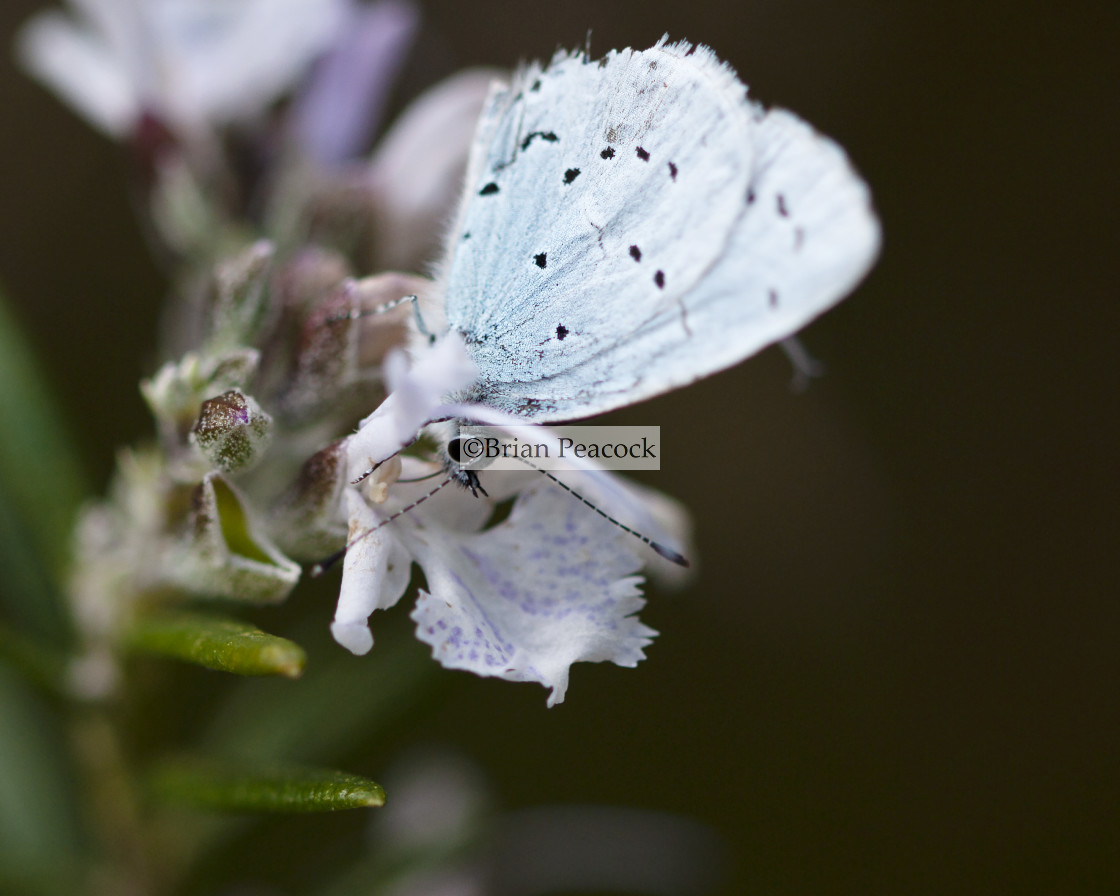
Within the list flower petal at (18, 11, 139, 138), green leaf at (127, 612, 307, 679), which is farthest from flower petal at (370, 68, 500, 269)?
green leaf at (127, 612, 307, 679)

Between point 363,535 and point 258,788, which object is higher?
point 363,535

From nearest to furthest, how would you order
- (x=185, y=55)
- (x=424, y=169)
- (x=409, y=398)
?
(x=409, y=398)
(x=424, y=169)
(x=185, y=55)

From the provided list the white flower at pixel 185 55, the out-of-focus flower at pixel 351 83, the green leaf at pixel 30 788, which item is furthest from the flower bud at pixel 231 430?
the green leaf at pixel 30 788

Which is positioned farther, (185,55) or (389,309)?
(185,55)

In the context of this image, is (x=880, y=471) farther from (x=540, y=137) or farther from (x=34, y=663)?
(x=34, y=663)

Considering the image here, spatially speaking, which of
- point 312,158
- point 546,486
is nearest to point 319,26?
point 312,158

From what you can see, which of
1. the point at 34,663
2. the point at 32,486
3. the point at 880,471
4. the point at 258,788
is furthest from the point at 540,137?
the point at 880,471

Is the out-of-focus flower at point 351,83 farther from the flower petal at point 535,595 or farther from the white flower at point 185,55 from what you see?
the flower petal at point 535,595
